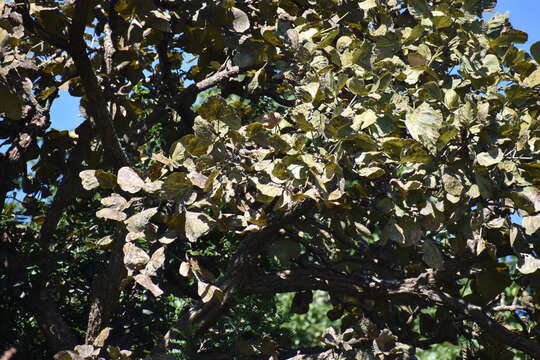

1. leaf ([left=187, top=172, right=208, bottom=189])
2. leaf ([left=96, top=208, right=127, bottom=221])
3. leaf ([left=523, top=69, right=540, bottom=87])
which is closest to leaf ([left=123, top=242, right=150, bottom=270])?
leaf ([left=96, top=208, right=127, bottom=221])

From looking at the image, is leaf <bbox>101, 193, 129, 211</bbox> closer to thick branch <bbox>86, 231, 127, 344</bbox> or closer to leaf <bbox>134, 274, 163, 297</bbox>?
leaf <bbox>134, 274, 163, 297</bbox>

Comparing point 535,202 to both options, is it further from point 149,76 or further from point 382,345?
point 149,76

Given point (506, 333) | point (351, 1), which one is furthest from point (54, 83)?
point (506, 333)

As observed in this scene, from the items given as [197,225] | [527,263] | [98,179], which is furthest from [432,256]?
[98,179]

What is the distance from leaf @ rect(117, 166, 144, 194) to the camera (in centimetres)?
263

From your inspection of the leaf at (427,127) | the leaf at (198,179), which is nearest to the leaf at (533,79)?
the leaf at (427,127)

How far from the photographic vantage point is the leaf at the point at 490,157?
8.29 ft

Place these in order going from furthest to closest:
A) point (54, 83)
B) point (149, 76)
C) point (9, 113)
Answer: point (149, 76) → point (54, 83) → point (9, 113)

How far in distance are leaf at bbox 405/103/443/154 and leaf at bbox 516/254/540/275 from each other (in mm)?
560

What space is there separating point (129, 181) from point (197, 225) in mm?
304

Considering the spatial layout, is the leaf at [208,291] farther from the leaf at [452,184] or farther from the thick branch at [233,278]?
the leaf at [452,184]

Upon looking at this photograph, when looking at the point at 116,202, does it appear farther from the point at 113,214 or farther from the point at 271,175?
the point at 271,175

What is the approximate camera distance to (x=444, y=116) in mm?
2793

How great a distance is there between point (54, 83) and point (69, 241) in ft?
2.63
